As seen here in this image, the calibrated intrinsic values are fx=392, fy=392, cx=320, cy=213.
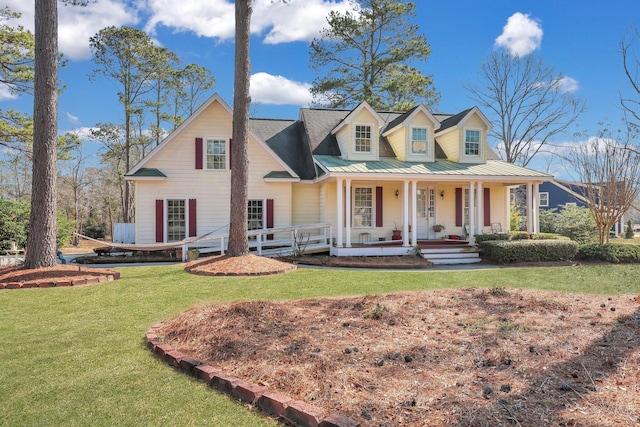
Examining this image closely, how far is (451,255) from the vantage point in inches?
556

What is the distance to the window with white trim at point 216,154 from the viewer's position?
15.6 m

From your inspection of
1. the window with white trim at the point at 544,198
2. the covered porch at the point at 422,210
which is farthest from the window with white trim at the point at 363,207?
the window with white trim at the point at 544,198

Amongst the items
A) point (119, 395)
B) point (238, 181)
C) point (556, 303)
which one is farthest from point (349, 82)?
point (119, 395)

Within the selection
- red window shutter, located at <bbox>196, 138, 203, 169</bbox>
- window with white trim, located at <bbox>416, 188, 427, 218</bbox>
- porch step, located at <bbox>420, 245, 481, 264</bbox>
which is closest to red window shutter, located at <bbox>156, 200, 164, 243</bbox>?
red window shutter, located at <bbox>196, 138, 203, 169</bbox>

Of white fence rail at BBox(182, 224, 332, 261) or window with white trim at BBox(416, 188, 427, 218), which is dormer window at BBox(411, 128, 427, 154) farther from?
white fence rail at BBox(182, 224, 332, 261)

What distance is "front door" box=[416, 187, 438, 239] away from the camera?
17.1m

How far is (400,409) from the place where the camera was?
265 cm

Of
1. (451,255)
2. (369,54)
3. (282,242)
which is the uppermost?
(369,54)

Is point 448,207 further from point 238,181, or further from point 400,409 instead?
point 400,409

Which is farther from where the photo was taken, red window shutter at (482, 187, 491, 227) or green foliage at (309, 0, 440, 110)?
green foliage at (309, 0, 440, 110)

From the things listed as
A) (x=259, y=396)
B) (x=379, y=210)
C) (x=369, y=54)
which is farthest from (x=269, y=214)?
(x=369, y=54)

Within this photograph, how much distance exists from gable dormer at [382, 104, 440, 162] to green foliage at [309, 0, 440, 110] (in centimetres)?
930

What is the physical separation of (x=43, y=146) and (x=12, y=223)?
6.67 metres

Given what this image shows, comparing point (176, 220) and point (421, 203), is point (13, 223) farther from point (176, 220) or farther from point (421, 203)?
point (421, 203)
